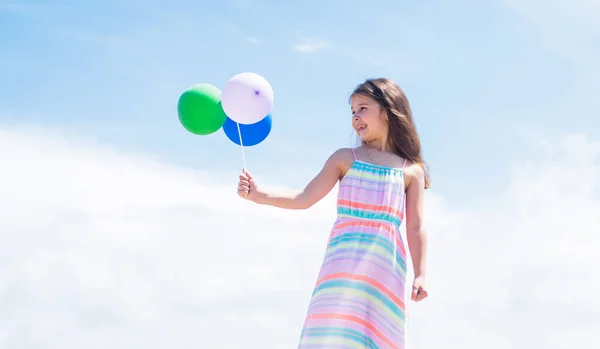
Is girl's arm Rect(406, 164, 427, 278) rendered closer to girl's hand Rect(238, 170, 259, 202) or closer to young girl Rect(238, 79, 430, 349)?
young girl Rect(238, 79, 430, 349)

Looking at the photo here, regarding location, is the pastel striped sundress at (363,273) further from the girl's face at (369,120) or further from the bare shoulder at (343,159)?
the girl's face at (369,120)

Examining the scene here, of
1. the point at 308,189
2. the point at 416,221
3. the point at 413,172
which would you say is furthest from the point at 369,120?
the point at 416,221

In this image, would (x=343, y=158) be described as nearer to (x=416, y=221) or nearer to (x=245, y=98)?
(x=416, y=221)

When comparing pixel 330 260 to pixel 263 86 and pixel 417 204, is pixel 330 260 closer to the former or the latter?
pixel 417 204

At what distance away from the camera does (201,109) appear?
4.89m

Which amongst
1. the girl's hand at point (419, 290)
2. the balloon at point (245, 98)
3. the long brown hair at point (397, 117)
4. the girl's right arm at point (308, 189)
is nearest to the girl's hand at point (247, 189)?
the girl's right arm at point (308, 189)

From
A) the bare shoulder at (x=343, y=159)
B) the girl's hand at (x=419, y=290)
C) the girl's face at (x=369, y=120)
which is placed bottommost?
the girl's hand at (x=419, y=290)

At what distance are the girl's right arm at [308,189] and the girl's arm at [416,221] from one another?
440 mm

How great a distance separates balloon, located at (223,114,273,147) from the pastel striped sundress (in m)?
0.92

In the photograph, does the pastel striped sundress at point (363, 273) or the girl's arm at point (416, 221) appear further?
the girl's arm at point (416, 221)

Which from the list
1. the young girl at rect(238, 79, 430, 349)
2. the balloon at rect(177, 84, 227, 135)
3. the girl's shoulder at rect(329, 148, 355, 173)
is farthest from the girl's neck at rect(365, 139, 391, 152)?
the balloon at rect(177, 84, 227, 135)

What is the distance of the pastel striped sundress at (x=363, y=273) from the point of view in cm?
401

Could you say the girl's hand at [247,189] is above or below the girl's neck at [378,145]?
below

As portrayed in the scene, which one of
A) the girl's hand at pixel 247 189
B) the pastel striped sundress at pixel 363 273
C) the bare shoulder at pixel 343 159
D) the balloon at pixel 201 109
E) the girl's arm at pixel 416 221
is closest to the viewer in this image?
the pastel striped sundress at pixel 363 273
